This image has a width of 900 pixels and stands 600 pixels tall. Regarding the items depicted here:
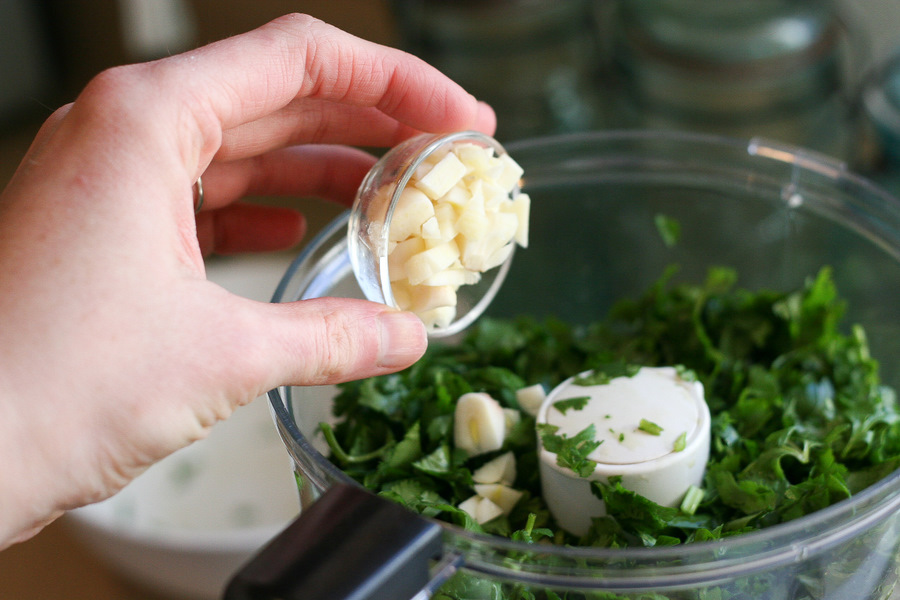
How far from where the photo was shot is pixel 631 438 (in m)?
0.59

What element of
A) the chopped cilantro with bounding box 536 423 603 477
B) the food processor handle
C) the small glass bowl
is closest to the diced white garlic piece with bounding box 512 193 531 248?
the small glass bowl

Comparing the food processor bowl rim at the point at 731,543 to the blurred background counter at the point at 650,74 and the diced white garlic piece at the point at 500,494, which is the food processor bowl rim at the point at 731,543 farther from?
the blurred background counter at the point at 650,74

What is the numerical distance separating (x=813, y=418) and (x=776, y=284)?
18cm

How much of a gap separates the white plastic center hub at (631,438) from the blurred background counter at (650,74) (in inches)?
21.9

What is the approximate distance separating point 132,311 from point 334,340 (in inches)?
4.4

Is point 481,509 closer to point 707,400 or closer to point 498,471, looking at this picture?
point 498,471

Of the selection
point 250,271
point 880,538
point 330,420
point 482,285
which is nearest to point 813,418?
point 880,538

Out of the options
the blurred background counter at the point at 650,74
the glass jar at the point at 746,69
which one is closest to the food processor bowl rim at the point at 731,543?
the blurred background counter at the point at 650,74

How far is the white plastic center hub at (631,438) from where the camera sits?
57cm

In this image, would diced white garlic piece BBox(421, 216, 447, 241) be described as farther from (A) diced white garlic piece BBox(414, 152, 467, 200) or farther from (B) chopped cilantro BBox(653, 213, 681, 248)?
(B) chopped cilantro BBox(653, 213, 681, 248)

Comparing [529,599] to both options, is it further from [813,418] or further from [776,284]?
[776,284]

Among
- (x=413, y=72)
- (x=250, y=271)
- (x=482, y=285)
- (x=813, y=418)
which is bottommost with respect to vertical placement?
(x=250, y=271)

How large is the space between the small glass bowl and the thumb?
52 mm

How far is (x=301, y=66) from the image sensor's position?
1.73ft
